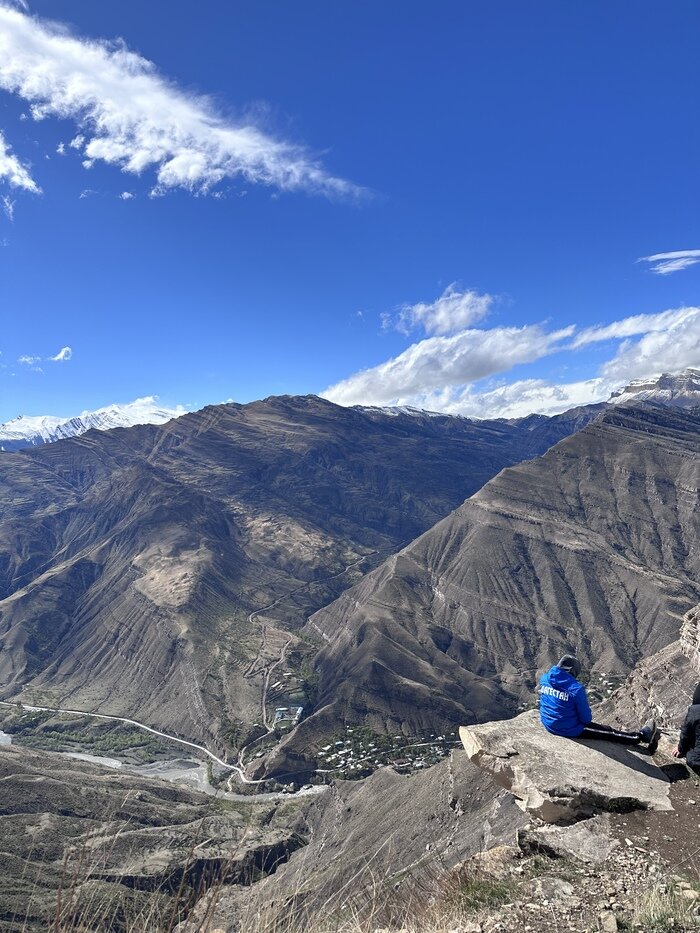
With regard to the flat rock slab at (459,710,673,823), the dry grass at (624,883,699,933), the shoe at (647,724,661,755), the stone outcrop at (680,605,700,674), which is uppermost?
the dry grass at (624,883,699,933)

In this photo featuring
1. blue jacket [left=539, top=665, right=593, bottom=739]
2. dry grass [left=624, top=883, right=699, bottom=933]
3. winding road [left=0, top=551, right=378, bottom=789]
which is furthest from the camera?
winding road [left=0, top=551, right=378, bottom=789]

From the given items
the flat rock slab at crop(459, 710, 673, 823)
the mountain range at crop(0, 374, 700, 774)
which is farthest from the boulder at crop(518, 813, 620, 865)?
the mountain range at crop(0, 374, 700, 774)

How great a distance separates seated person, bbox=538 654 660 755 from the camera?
12383mm

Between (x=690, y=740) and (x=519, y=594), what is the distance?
152 metres

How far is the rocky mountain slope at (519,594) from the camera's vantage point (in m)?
120

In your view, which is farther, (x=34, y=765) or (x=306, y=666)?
(x=306, y=666)

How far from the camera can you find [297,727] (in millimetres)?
109750

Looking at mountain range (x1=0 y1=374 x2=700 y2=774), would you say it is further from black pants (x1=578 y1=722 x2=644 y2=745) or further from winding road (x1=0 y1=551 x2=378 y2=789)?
black pants (x1=578 y1=722 x2=644 y2=745)

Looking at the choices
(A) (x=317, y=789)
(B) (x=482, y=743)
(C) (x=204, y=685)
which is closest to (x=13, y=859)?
(A) (x=317, y=789)

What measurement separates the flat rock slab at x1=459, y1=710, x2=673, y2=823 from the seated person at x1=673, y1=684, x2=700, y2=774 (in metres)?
0.70

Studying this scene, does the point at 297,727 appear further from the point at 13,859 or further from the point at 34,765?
the point at 13,859

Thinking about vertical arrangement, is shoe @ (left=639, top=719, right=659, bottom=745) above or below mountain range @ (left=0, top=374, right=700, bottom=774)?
above

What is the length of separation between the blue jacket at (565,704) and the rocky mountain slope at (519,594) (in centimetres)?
10232

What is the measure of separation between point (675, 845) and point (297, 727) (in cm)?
11304
